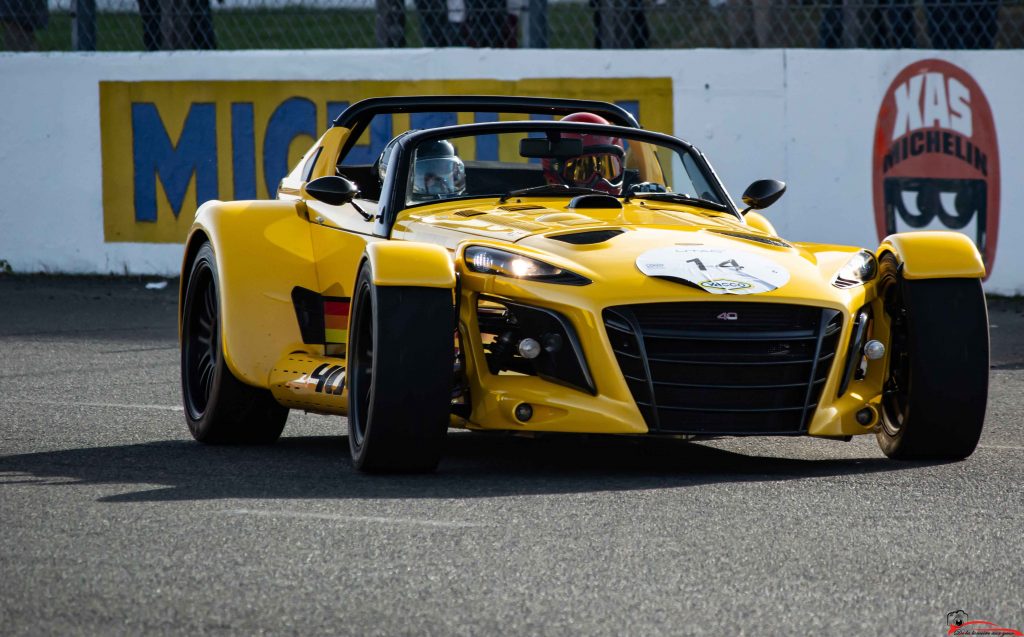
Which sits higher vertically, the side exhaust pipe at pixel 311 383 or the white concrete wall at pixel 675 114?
the white concrete wall at pixel 675 114

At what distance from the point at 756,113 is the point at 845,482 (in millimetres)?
7195

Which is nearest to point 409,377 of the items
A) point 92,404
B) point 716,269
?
point 716,269

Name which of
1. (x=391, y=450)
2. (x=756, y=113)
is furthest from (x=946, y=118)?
(x=391, y=450)

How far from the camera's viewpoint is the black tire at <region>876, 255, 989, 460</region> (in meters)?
5.91

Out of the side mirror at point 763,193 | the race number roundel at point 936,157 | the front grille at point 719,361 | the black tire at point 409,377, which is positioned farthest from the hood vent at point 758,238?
the race number roundel at point 936,157

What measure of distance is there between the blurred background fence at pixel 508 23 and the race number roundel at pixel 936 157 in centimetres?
37

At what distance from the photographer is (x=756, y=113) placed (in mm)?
12555

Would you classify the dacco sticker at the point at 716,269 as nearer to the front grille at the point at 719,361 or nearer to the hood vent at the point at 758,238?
the front grille at the point at 719,361

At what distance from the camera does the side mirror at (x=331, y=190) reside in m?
6.80

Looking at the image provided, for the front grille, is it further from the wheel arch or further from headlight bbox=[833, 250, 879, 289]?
the wheel arch

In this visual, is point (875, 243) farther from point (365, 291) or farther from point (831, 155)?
point (365, 291)

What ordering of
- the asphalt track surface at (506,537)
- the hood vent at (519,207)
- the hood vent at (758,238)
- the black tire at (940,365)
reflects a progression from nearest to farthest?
the asphalt track surface at (506,537) < the black tire at (940,365) < the hood vent at (758,238) < the hood vent at (519,207)

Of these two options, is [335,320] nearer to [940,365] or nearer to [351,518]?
[351,518]

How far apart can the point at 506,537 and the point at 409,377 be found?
3.27 feet
